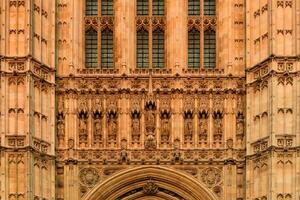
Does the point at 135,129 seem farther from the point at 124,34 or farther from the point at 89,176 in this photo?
the point at 124,34

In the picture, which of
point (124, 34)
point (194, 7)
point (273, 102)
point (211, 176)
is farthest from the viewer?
point (194, 7)

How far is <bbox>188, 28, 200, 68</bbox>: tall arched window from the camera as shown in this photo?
135 ft

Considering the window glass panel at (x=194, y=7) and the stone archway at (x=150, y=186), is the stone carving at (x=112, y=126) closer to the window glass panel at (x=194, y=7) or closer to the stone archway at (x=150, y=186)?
the stone archway at (x=150, y=186)

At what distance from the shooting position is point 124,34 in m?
40.9

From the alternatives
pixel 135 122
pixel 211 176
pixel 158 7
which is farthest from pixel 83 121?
pixel 158 7

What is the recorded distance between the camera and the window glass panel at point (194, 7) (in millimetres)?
41625

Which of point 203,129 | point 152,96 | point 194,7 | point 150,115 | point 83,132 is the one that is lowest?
point 83,132

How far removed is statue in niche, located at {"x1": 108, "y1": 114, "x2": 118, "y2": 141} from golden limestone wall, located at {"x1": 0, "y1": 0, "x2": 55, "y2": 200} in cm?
211

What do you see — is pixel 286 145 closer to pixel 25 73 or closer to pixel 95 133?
pixel 95 133

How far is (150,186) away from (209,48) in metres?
5.83

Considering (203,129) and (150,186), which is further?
(203,129)

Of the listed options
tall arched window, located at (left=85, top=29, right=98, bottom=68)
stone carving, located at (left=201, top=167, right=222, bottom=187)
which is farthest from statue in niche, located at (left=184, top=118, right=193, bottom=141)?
tall arched window, located at (left=85, top=29, right=98, bottom=68)

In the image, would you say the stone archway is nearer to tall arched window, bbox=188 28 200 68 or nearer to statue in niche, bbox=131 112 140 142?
statue in niche, bbox=131 112 140 142

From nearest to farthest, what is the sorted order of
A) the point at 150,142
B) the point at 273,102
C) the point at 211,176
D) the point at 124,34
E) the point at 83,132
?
the point at 273,102 < the point at 211,176 < the point at 150,142 < the point at 83,132 < the point at 124,34
